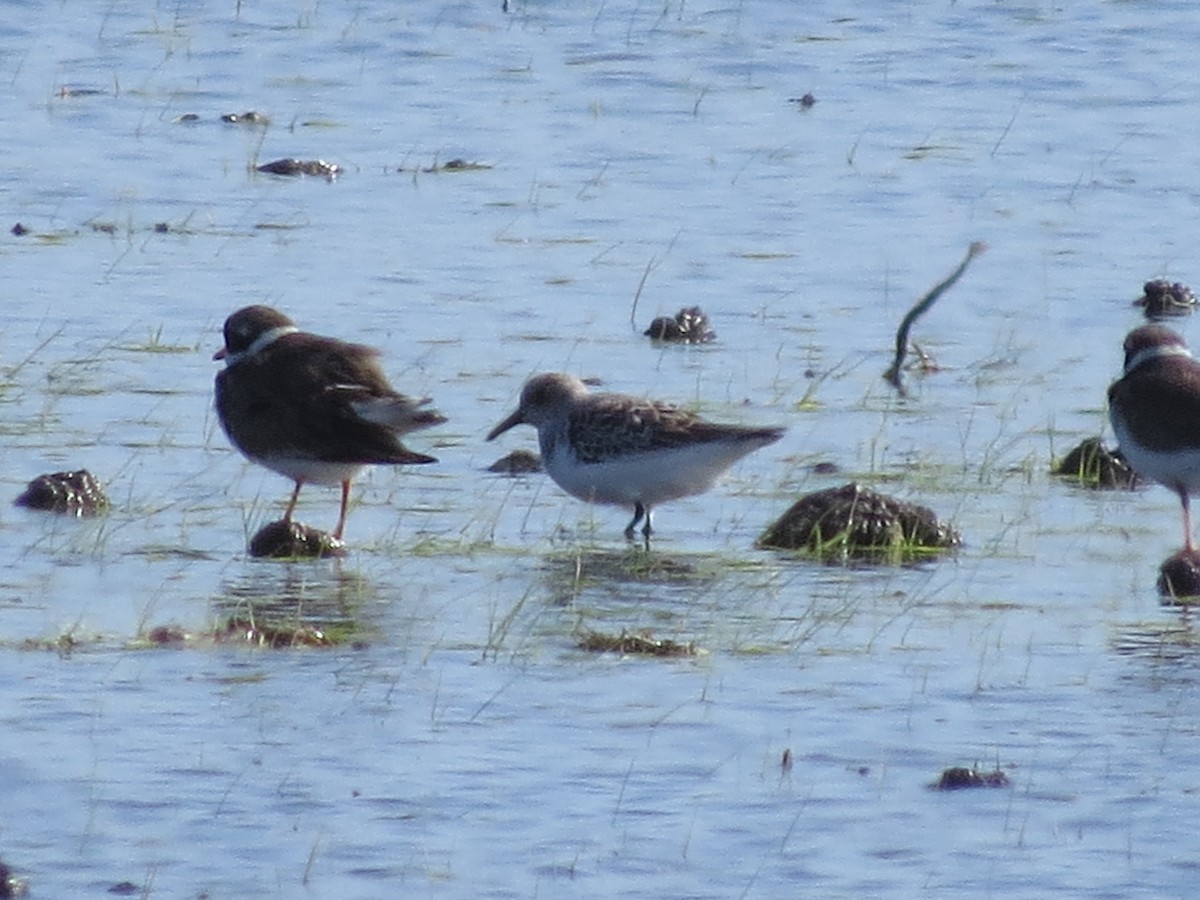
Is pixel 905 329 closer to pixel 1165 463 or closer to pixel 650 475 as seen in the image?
pixel 650 475

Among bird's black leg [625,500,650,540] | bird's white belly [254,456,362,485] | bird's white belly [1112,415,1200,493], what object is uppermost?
bird's white belly [1112,415,1200,493]

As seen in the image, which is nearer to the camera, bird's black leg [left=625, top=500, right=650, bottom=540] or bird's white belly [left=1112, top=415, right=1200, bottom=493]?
bird's white belly [left=1112, top=415, right=1200, bottom=493]

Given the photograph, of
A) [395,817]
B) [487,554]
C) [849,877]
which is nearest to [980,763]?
[849,877]

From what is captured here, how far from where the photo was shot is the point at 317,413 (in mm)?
11633

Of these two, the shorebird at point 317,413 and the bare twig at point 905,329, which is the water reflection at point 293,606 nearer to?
the shorebird at point 317,413

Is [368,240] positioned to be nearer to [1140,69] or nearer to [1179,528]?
[1179,528]

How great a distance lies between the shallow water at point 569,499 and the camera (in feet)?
26.6

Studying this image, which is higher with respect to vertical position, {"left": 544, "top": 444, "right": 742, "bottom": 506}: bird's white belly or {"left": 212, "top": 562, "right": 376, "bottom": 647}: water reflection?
{"left": 544, "top": 444, "right": 742, "bottom": 506}: bird's white belly

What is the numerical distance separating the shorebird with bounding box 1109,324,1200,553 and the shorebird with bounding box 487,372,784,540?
135 centimetres

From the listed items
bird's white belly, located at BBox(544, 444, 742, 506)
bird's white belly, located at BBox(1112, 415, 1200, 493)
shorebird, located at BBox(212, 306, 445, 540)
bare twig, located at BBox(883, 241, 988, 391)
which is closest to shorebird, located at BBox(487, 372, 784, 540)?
bird's white belly, located at BBox(544, 444, 742, 506)

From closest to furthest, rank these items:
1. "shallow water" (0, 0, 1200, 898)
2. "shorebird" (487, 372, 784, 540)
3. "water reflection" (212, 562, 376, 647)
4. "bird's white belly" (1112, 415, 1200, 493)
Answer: "shallow water" (0, 0, 1200, 898) → "water reflection" (212, 562, 376, 647) → "bird's white belly" (1112, 415, 1200, 493) → "shorebird" (487, 372, 784, 540)

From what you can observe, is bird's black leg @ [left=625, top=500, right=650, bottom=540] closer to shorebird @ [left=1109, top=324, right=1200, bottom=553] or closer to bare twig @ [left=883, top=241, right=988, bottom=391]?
shorebird @ [left=1109, top=324, right=1200, bottom=553]

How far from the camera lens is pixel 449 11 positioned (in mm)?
24938

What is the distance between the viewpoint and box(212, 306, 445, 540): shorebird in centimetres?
1150
